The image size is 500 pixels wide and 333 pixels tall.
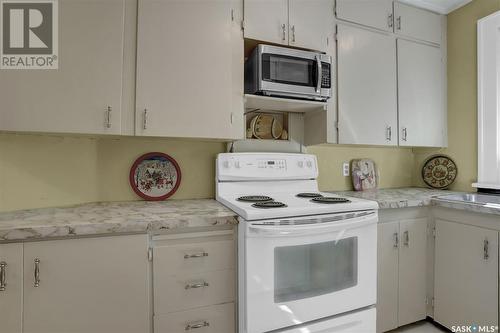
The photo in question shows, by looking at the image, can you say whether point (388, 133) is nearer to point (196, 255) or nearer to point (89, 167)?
point (196, 255)

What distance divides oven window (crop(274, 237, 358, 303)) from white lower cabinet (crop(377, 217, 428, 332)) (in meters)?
0.41

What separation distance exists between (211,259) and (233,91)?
38.7 inches

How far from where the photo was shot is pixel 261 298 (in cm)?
130

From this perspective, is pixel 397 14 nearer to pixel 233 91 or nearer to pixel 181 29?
pixel 233 91

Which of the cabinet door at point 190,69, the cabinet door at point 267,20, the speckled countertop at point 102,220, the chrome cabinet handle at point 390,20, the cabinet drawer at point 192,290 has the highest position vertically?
the chrome cabinet handle at point 390,20

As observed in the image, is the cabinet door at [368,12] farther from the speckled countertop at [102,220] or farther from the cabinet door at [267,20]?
the speckled countertop at [102,220]

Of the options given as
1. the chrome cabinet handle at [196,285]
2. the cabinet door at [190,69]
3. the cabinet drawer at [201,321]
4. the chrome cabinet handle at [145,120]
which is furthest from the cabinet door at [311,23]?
the cabinet drawer at [201,321]

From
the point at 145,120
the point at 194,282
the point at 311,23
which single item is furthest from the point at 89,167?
the point at 311,23

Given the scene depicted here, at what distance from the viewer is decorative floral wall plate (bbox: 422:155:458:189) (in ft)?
7.65

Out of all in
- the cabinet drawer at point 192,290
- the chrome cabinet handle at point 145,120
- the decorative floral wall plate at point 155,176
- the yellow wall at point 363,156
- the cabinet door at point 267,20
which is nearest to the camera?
the cabinet drawer at point 192,290

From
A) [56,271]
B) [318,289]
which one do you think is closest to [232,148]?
[318,289]

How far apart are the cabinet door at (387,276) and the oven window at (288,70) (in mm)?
1087

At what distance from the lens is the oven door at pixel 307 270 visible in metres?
1.29

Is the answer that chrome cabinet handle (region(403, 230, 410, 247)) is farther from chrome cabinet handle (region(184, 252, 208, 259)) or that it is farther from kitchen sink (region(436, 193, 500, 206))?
chrome cabinet handle (region(184, 252, 208, 259))
